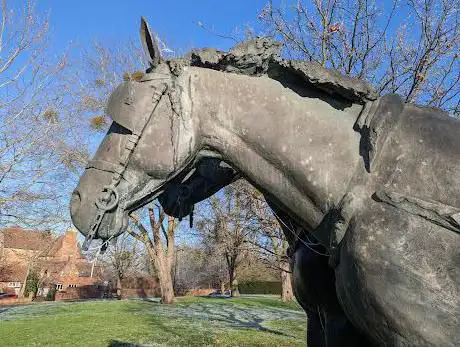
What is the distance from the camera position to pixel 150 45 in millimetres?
2373

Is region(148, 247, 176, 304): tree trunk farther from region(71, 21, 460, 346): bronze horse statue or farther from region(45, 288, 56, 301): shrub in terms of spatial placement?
region(71, 21, 460, 346): bronze horse statue

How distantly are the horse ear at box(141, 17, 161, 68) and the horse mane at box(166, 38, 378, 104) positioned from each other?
7 centimetres

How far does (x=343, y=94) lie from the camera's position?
7.25 feet

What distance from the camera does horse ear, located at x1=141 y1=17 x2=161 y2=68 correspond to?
91.2 inches

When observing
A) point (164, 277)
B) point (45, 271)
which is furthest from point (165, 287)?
point (45, 271)

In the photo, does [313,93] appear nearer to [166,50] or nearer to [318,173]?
[318,173]

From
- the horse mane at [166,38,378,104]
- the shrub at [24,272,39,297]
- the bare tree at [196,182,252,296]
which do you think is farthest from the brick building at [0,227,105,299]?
the horse mane at [166,38,378,104]

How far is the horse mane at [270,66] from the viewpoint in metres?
2.17

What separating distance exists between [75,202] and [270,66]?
115cm

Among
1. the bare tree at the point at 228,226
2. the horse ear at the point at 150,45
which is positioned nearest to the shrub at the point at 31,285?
the bare tree at the point at 228,226

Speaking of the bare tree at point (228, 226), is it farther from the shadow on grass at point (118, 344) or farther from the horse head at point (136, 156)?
the horse head at point (136, 156)

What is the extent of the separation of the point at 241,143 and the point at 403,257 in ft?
2.92

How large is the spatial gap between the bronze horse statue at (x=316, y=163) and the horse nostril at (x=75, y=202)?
0.03 ft

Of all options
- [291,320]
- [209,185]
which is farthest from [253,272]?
[209,185]
